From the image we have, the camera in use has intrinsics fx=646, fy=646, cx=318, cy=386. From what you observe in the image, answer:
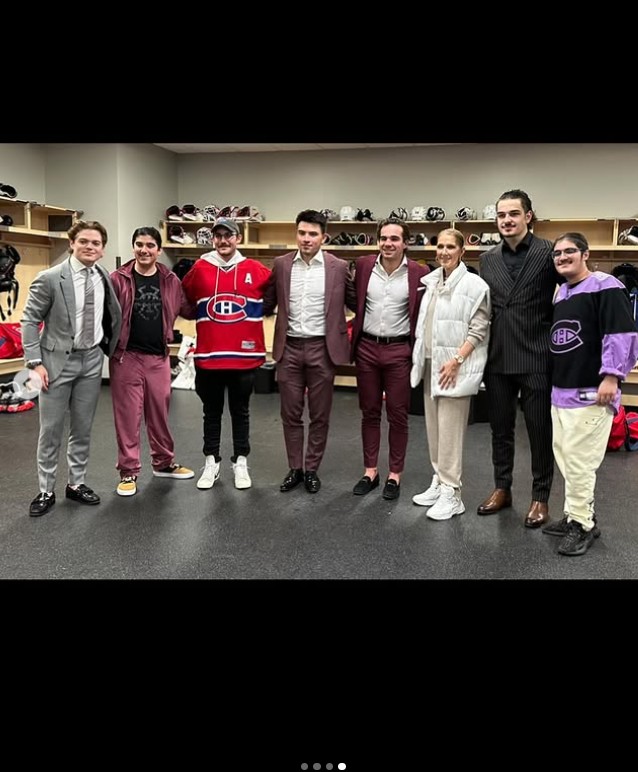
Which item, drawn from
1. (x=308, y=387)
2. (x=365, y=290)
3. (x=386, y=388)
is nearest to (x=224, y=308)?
(x=308, y=387)

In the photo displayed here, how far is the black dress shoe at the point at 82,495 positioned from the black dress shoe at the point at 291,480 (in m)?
1.11

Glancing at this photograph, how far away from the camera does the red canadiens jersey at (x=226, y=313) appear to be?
380cm

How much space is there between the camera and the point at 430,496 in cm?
384

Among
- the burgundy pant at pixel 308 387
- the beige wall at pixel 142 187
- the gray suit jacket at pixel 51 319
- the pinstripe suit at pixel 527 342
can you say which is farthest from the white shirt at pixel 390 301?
the beige wall at pixel 142 187

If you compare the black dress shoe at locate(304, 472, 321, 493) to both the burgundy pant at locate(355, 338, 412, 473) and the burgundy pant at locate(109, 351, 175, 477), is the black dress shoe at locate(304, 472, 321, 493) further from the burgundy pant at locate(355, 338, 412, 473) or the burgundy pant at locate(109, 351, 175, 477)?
the burgundy pant at locate(109, 351, 175, 477)

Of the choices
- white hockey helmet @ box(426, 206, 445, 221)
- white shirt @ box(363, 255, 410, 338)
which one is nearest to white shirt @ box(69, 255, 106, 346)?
white shirt @ box(363, 255, 410, 338)

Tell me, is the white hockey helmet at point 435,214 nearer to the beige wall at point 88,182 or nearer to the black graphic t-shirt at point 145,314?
the beige wall at point 88,182

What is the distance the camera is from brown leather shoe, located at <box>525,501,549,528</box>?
11.3ft

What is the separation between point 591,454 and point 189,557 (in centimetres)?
195

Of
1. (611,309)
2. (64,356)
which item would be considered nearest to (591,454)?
(611,309)

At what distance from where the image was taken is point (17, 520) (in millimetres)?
3475

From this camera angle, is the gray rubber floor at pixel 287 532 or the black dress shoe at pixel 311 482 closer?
the gray rubber floor at pixel 287 532

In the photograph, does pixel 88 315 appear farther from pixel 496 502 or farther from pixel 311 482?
pixel 496 502
